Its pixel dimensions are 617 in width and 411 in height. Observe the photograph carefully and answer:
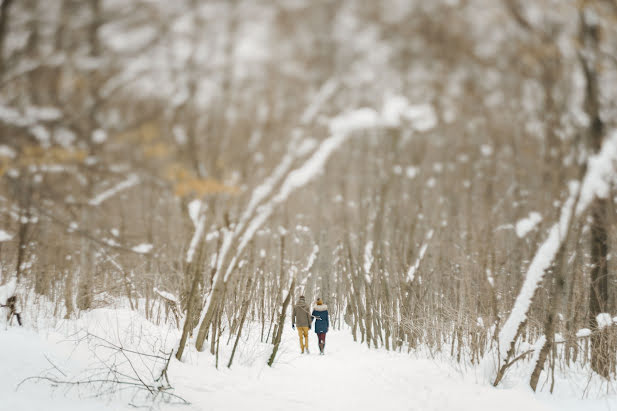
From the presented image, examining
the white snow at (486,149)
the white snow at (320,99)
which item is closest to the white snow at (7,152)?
the white snow at (320,99)

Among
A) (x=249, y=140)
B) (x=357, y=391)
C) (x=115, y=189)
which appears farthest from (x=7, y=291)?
(x=357, y=391)

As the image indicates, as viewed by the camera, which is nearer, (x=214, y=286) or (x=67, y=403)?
(x=67, y=403)

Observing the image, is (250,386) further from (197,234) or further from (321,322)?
(321,322)

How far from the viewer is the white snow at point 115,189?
17.6 feet

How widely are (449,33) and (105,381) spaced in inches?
249

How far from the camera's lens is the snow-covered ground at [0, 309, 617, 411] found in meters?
4.29

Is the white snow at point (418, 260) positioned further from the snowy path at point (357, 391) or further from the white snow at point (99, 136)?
the white snow at point (99, 136)

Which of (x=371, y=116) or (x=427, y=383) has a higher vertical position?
(x=371, y=116)

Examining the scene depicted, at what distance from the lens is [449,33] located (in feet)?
17.3

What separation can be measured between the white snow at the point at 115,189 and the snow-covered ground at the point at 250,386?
1.84 m

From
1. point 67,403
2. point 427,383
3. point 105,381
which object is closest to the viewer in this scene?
point 67,403

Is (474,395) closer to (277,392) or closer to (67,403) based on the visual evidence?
(277,392)

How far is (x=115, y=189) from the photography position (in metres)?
5.74

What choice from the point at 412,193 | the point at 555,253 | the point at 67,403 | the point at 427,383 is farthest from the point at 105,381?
the point at 412,193
